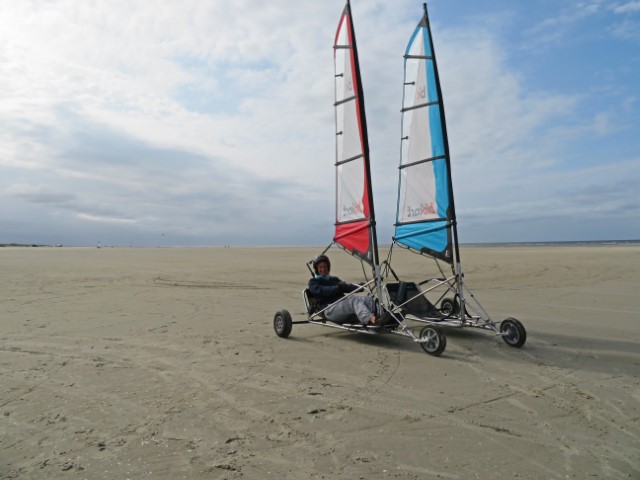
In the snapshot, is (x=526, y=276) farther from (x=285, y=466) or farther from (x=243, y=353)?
(x=285, y=466)

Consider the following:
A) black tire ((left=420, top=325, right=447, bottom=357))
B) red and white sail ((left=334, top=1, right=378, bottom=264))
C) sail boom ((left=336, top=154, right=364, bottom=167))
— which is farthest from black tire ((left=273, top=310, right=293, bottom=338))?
sail boom ((left=336, top=154, right=364, bottom=167))

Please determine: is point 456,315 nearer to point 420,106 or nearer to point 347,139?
point 347,139

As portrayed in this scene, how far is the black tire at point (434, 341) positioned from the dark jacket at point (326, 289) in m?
1.98

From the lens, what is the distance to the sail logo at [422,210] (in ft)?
23.1

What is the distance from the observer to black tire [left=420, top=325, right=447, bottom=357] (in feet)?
17.5

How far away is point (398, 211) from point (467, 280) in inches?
290

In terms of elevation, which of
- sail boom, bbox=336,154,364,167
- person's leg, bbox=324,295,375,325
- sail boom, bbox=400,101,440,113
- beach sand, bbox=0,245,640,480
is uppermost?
sail boom, bbox=400,101,440,113

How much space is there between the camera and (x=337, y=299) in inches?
287

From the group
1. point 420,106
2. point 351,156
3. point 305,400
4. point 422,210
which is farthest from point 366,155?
point 305,400

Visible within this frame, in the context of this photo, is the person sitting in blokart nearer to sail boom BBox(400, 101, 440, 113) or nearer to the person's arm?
the person's arm

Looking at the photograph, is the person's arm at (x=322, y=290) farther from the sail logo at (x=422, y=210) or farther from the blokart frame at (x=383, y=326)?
the sail logo at (x=422, y=210)

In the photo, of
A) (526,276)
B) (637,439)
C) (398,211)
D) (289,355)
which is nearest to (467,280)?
(526,276)

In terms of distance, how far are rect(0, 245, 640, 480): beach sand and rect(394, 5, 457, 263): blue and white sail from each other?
159cm

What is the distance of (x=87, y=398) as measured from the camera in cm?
393
